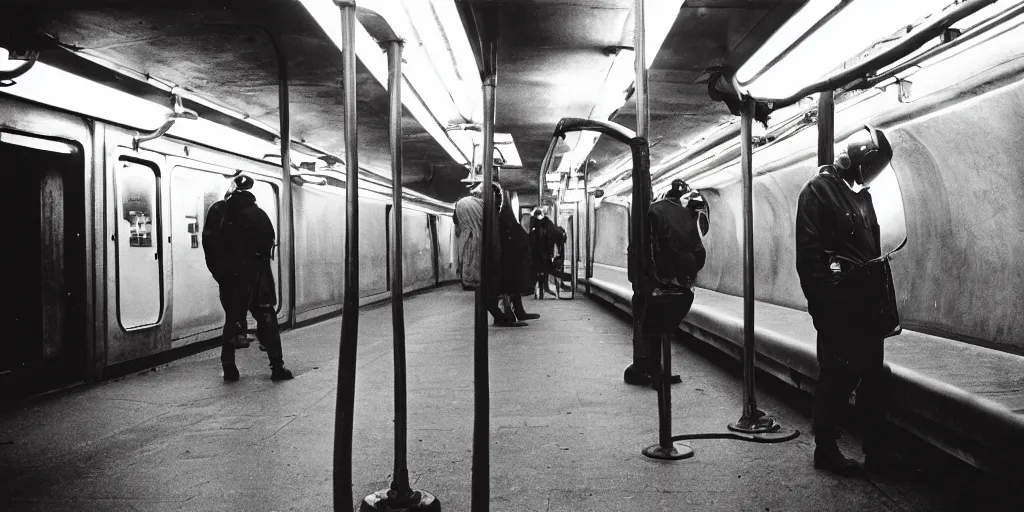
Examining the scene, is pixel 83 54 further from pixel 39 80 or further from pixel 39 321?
pixel 39 321

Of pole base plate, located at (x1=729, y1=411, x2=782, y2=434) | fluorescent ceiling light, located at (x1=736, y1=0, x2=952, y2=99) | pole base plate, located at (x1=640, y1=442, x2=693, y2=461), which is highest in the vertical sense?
fluorescent ceiling light, located at (x1=736, y1=0, x2=952, y2=99)

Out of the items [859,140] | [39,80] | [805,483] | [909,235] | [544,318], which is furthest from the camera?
[544,318]

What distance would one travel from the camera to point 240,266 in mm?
6438

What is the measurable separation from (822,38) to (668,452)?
3.83 metres

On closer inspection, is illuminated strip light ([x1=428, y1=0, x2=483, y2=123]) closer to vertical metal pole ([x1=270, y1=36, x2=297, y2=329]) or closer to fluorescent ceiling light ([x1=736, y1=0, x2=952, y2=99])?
vertical metal pole ([x1=270, y1=36, x2=297, y2=329])

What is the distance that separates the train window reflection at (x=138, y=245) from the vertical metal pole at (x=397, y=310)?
4.88 m

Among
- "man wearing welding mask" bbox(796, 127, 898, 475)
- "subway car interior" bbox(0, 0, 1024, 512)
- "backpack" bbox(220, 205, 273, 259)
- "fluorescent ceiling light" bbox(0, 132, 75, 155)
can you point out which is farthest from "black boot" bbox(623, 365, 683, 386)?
"fluorescent ceiling light" bbox(0, 132, 75, 155)

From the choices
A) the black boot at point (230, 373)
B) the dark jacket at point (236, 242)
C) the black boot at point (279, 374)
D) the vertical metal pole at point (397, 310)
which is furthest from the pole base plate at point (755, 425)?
the black boot at point (230, 373)

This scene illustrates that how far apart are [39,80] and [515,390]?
182 inches

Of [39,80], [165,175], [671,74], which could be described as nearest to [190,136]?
[165,175]

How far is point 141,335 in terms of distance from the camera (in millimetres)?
7242

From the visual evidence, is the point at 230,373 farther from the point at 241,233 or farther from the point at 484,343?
the point at 484,343

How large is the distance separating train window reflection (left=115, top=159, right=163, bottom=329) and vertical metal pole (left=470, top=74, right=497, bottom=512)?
5398 mm

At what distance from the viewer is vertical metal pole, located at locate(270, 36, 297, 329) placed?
7351 millimetres
